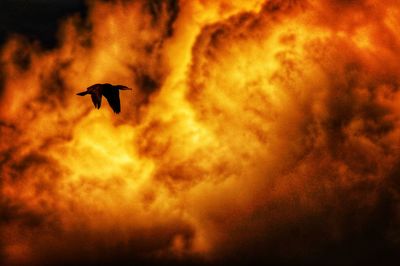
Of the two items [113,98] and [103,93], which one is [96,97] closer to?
[103,93]

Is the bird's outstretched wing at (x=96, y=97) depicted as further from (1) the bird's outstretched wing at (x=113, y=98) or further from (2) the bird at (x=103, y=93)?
(1) the bird's outstretched wing at (x=113, y=98)

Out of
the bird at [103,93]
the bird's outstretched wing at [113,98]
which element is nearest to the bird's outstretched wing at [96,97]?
the bird at [103,93]

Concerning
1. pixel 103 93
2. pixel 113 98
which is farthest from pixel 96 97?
pixel 113 98

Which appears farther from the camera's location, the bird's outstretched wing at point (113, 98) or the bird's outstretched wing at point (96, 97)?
the bird's outstretched wing at point (113, 98)

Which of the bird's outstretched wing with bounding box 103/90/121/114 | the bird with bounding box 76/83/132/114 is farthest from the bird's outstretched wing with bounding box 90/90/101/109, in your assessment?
the bird's outstretched wing with bounding box 103/90/121/114

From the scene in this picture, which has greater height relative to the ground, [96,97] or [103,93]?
[103,93]

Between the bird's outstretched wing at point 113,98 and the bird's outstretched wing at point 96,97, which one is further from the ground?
the bird's outstretched wing at point 113,98

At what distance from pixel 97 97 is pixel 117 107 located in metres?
1.92

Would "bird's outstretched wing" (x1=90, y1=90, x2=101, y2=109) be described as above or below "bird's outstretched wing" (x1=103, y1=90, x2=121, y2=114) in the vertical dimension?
Result: below

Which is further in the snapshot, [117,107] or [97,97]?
[117,107]

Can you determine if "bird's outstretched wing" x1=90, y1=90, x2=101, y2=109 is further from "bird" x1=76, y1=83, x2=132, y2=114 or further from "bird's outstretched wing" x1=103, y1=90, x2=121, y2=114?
"bird's outstretched wing" x1=103, y1=90, x2=121, y2=114

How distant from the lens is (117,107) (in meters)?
27.7

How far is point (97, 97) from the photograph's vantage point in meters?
25.9

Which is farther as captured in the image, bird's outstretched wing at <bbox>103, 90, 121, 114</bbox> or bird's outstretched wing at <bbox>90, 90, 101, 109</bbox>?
bird's outstretched wing at <bbox>103, 90, 121, 114</bbox>
